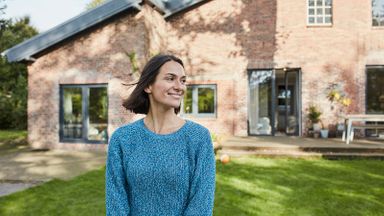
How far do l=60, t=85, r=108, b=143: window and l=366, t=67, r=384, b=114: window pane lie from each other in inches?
345

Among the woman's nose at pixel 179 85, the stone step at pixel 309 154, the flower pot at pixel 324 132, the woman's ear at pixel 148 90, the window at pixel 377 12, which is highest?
the window at pixel 377 12

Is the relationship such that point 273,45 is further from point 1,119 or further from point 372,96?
point 1,119

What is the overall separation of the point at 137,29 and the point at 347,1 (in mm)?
7224

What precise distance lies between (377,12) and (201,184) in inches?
496

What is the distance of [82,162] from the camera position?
27.6 feet

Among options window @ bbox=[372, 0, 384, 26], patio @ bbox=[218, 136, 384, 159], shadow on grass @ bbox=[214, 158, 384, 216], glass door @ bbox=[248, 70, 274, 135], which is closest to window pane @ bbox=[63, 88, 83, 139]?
patio @ bbox=[218, 136, 384, 159]

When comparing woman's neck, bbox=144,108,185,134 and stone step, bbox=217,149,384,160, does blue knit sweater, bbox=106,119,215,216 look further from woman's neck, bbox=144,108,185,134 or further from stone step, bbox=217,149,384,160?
stone step, bbox=217,149,384,160

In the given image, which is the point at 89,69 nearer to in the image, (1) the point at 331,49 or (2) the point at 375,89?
(1) the point at 331,49

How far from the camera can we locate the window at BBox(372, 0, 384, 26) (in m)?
12.0

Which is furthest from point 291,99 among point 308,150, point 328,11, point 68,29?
point 68,29

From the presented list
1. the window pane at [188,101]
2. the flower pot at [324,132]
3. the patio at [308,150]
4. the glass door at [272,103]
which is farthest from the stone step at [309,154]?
the window pane at [188,101]

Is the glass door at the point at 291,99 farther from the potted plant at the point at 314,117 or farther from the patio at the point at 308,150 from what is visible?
the patio at the point at 308,150

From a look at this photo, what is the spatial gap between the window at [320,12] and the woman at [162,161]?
38.1 ft

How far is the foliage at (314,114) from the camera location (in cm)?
1177
